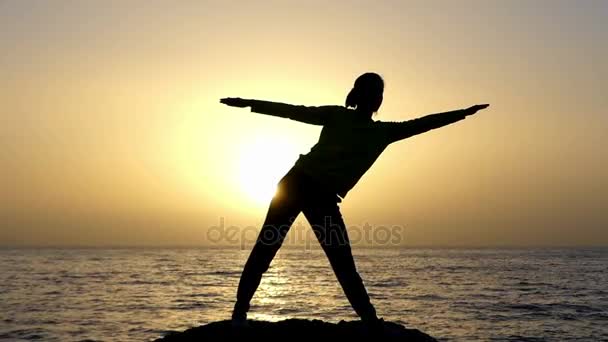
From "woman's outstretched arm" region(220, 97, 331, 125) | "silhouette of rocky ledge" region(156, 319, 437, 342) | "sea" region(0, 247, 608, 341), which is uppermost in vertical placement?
"woman's outstretched arm" region(220, 97, 331, 125)

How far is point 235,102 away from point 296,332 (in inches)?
104

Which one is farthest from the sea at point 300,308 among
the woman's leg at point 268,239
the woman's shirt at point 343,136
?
the woman's shirt at point 343,136

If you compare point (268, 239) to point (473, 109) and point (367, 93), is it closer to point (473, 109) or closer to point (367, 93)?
point (367, 93)

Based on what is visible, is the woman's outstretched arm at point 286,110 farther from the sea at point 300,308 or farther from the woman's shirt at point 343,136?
the sea at point 300,308

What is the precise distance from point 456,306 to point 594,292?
14.5m

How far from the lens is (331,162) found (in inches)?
250

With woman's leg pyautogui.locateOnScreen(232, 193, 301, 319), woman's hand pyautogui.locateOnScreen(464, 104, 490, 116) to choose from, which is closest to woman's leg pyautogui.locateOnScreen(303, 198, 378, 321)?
woman's leg pyautogui.locateOnScreen(232, 193, 301, 319)

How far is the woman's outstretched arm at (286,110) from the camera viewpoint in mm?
6250

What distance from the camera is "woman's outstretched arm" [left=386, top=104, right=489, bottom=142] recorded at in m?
6.49

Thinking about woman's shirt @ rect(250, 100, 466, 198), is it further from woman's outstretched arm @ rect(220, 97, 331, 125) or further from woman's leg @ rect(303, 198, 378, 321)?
woman's leg @ rect(303, 198, 378, 321)

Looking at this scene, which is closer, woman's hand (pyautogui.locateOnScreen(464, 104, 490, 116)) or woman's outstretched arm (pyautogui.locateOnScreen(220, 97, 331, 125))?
woman's outstretched arm (pyautogui.locateOnScreen(220, 97, 331, 125))

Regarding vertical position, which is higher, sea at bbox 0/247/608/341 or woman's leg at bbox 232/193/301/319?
woman's leg at bbox 232/193/301/319

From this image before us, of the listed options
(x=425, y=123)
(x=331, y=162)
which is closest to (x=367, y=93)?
(x=425, y=123)

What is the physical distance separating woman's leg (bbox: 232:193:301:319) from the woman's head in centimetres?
113
